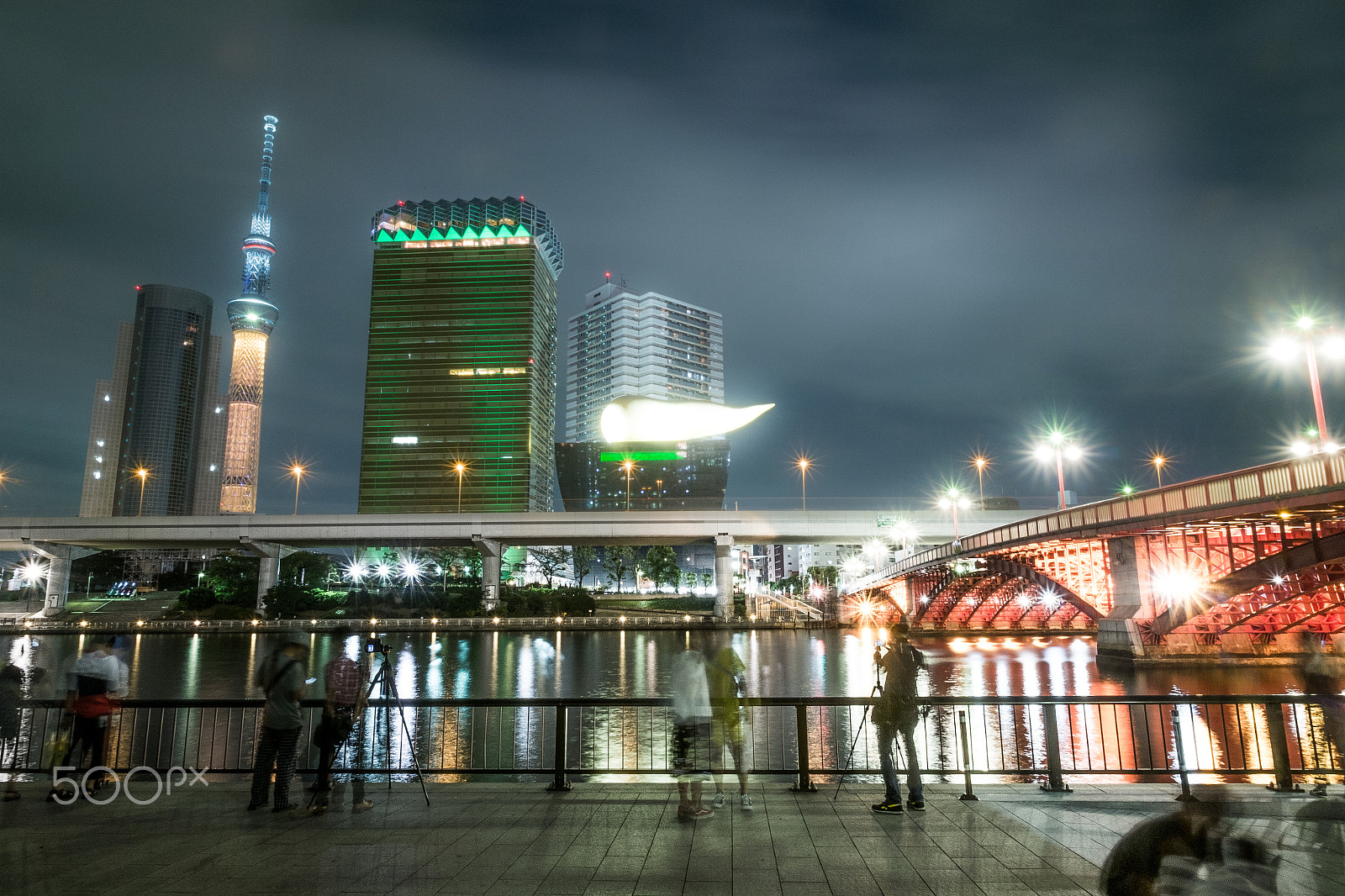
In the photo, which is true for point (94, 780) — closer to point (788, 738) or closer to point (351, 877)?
point (351, 877)

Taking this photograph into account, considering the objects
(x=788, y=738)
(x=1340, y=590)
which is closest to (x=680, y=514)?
(x=1340, y=590)

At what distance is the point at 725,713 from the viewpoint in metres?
10.1

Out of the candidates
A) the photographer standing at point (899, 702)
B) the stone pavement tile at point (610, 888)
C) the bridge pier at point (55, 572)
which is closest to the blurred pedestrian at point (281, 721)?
the stone pavement tile at point (610, 888)

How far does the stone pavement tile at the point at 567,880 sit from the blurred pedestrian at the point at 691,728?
214 centimetres

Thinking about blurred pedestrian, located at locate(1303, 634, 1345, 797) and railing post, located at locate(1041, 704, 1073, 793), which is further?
blurred pedestrian, located at locate(1303, 634, 1345, 797)

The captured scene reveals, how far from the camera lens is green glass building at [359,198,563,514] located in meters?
169

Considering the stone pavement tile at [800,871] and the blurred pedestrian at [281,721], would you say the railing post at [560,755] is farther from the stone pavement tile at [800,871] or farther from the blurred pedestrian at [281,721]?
the stone pavement tile at [800,871]

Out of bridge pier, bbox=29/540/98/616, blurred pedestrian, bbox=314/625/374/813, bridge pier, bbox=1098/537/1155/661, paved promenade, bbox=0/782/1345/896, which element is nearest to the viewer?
paved promenade, bbox=0/782/1345/896

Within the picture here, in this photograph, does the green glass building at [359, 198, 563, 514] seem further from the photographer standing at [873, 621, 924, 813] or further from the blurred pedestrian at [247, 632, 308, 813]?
the photographer standing at [873, 621, 924, 813]

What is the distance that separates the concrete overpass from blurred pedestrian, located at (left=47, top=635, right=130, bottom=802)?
6873 centimetres

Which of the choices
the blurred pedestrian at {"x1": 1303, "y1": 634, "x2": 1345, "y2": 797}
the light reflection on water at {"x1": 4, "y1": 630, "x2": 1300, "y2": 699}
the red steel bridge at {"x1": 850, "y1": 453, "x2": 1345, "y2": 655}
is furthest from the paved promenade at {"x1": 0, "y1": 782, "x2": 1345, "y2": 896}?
the red steel bridge at {"x1": 850, "y1": 453, "x2": 1345, "y2": 655}

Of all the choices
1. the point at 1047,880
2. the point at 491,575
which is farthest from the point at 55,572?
the point at 1047,880

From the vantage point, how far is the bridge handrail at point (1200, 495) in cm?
2609

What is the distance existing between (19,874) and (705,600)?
469 feet
